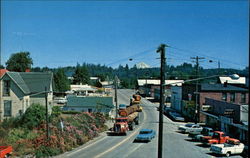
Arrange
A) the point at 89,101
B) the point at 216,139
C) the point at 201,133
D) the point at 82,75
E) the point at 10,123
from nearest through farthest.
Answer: the point at 216,139
the point at 10,123
the point at 201,133
the point at 89,101
the point at 82,75

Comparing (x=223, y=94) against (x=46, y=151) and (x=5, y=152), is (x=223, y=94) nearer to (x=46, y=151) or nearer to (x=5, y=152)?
(x=46, y=151)

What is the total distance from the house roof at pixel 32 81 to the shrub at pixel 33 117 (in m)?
8.70

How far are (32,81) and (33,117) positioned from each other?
12.8 m

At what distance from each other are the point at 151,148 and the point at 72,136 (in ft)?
32.3

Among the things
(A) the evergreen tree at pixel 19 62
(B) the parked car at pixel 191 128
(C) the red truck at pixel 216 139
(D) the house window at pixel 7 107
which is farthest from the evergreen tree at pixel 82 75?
(C) the red truck at pixel 216 139

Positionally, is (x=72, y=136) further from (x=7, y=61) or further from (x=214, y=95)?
(x=7, y=61)

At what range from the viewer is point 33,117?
39.7m

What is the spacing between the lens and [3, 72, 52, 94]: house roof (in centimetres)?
4912

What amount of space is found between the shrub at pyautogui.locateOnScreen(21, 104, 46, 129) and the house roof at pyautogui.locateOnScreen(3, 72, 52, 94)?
870cm

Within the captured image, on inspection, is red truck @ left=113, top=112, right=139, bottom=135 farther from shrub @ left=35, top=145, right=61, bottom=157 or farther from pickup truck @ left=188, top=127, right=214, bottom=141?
shrub @ left=35, top=145, right=61, bottom=157

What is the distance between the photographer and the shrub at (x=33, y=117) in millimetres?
39375

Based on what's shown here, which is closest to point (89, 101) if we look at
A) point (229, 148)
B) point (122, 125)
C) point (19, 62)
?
point (122, 125)

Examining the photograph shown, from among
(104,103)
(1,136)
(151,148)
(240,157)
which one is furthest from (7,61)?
(240,157)

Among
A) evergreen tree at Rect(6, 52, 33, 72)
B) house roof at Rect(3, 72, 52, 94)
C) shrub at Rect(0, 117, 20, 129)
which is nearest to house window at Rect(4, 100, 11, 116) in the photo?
house roof at Rect(3, 72, 52, 94)
